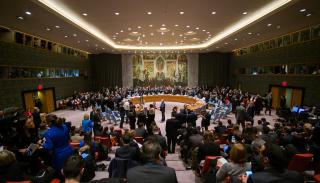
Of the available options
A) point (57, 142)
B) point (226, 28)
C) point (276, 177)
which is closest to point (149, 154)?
point (276, 177)

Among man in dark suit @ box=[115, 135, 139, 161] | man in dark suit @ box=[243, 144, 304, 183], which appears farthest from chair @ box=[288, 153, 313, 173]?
man in dark suit @ box=[115, 135, 139, 161]

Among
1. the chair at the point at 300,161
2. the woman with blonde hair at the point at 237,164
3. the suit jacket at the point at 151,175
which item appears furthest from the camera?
the chair at the point at 300,161

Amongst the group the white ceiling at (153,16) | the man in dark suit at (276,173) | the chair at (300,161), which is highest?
the white ceiling at (153,16)

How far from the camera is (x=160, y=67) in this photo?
32.4 m

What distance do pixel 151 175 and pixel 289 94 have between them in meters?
19.1

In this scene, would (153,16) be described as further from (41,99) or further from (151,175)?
(151,175)

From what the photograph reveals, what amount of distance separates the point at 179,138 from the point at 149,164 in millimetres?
6484

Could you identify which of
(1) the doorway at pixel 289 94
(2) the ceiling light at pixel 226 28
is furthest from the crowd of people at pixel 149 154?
(1) the doorway at pixel 289 94

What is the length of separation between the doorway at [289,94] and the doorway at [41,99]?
18.7 m

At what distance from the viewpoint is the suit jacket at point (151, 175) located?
6.78ft

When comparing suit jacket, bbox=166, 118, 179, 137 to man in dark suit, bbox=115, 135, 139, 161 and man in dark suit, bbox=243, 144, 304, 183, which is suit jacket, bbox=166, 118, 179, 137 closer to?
man in dark suit, bbox=115, 135, 139, 161

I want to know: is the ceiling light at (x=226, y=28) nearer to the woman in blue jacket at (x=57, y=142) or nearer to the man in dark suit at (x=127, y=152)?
the woman in blue jacket at (x=57, y=142)

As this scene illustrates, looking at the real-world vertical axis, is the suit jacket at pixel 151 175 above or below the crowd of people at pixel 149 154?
above

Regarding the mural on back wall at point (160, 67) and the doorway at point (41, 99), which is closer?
the doorway at point (41, 99)
